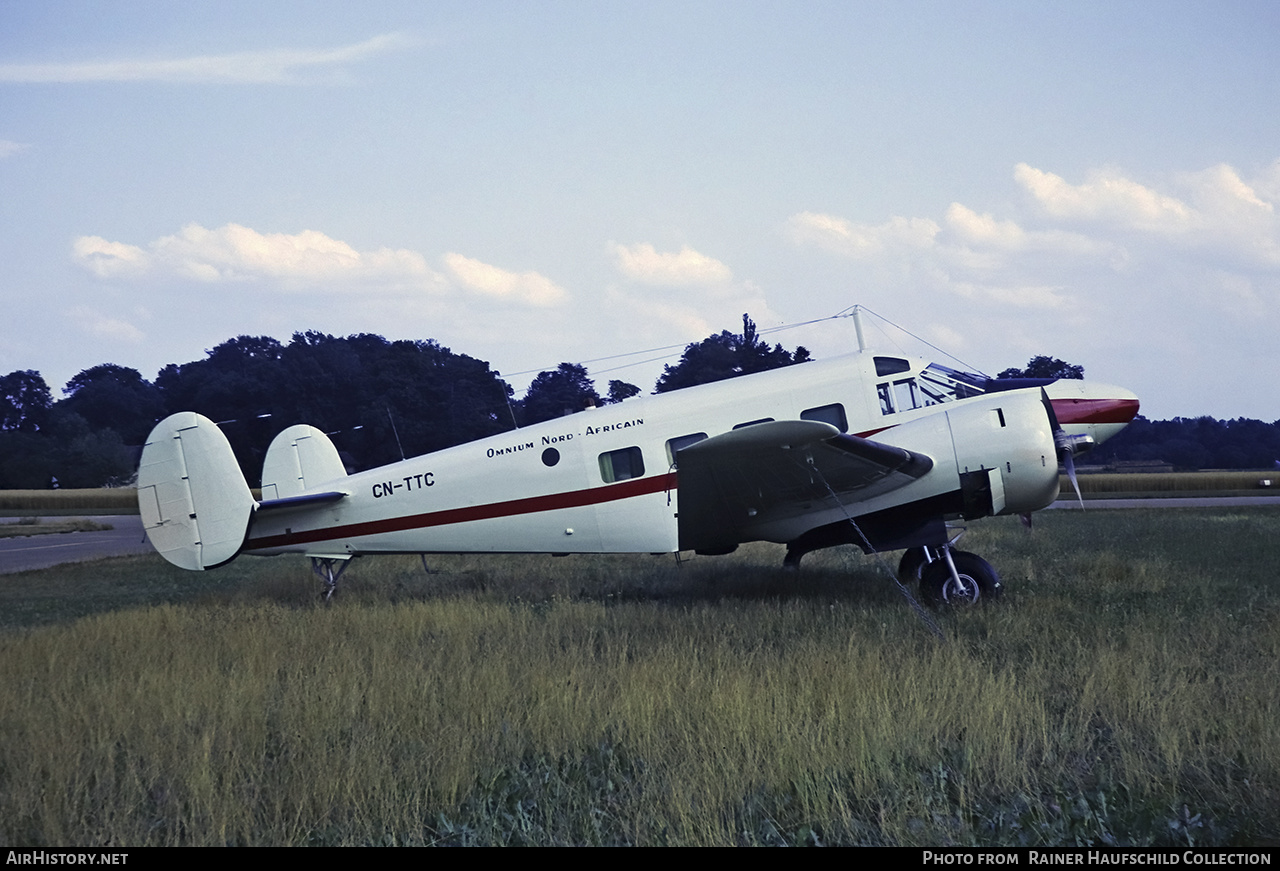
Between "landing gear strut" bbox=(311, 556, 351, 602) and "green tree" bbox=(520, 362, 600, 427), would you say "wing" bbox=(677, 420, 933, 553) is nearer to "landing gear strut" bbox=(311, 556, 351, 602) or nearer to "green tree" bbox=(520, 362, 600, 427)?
"landing gear strut" bbox=(311, 556, 351, 602)

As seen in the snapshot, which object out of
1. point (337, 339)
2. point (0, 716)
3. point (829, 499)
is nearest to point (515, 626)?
point (829, 499)

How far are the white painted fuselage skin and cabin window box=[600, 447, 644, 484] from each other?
1.7 inches

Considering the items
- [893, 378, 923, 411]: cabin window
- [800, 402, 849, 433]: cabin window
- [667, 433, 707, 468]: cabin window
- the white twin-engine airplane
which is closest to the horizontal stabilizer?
the white twin-engine airplane

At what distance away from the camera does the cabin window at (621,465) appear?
10.4 meters

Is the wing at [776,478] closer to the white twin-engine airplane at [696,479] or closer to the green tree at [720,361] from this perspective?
the white twin-engine airplane at [696,479]

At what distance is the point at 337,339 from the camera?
6006 cm

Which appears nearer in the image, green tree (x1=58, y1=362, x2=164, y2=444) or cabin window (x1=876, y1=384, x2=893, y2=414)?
cabin window (x1=876, y1=384, x2=893, y2=414)

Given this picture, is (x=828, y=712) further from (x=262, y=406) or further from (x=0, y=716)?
(x=262, y=406)

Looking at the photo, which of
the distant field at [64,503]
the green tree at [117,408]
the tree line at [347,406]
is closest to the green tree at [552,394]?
the tree line at [347,406]

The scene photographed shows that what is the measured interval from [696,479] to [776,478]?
880 millimetres

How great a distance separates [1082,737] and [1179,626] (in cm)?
366

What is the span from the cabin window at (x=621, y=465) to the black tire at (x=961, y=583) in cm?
348

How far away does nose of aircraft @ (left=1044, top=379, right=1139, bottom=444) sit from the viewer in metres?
10.2

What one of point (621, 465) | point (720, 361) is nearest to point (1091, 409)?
point (621, 465)
